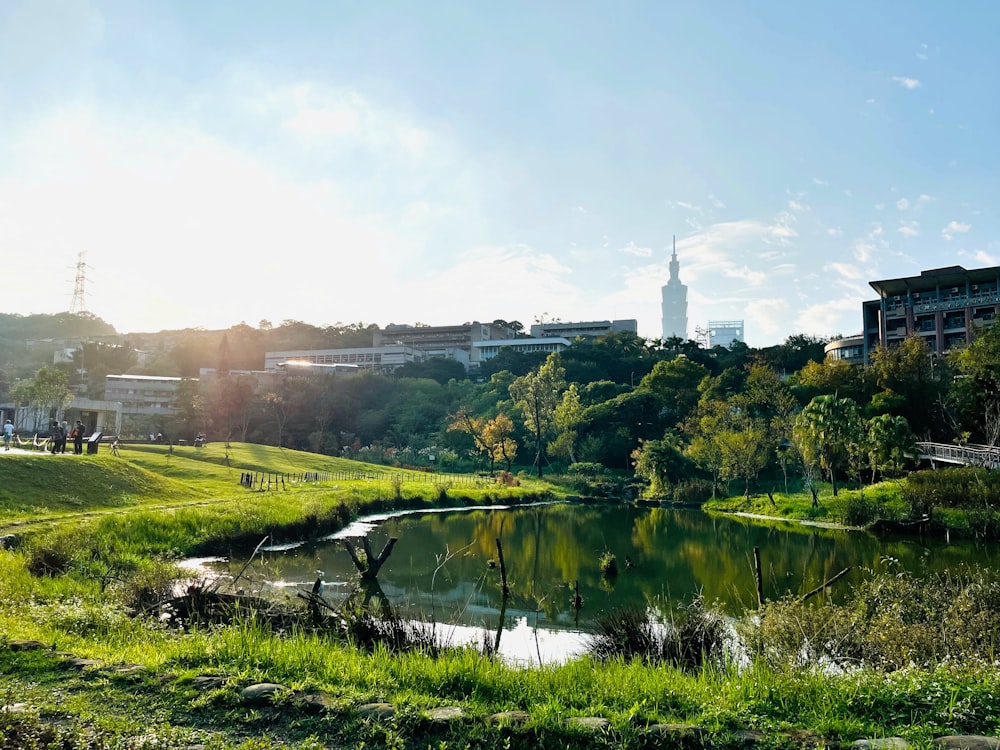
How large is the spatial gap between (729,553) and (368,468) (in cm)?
3576

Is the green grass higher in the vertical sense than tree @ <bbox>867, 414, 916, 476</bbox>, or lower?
lower

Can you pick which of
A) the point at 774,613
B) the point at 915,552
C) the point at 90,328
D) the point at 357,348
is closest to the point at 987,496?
the point at 915,552

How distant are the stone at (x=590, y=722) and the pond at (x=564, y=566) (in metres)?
4.32

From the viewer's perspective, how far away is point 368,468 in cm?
5741

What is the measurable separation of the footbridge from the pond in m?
11.4

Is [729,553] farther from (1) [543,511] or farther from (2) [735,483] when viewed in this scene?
(2) [735,483]

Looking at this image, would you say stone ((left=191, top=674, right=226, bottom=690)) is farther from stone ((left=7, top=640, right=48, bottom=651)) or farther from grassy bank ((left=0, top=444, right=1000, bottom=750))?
stone ((left=7, top=640, right=48, bottom=651))

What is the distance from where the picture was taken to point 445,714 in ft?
22.2

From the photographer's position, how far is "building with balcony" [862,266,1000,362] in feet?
229

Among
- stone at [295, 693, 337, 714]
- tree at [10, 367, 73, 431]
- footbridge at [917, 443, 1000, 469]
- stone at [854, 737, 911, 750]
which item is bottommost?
footbridge at [917, 443, 1000, 469]

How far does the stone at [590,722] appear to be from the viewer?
21.2 feet

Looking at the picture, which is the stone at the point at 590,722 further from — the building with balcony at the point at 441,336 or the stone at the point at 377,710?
the building with balcony at the point at 441,336

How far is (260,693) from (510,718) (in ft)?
8.89

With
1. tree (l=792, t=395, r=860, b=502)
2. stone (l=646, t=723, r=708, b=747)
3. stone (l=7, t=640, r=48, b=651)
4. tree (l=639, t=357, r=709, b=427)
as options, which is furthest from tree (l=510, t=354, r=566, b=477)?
stone (l=646, t=723, r=708, b=747)
